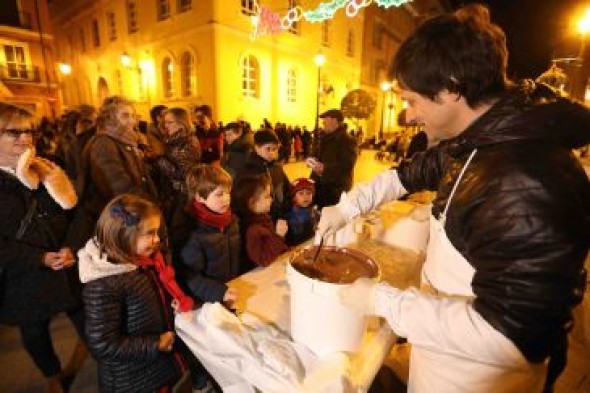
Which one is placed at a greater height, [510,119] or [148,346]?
[510,119]

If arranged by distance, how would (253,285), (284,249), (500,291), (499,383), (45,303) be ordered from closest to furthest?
(500,291)
(499,383)
(253,285)
(45,303)
(284,249)

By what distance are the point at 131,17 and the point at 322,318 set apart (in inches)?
835

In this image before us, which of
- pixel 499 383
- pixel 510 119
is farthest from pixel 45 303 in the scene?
pixel 510 119

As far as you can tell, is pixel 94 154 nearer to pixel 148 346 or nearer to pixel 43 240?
pixel 43 240

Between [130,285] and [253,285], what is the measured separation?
61 cm

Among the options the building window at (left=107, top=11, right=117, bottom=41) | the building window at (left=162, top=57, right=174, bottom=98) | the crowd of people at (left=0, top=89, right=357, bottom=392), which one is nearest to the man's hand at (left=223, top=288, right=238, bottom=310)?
the crowd of people at (left=0, top=89, right=357, bottom=392)

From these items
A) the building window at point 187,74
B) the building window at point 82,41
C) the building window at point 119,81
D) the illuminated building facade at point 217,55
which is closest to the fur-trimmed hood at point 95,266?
the illuminated building facade at point 217,55

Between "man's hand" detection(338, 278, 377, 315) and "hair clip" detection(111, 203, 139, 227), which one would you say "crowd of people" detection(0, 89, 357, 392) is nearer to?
"hair clip" detection(111, 203, 139, 227)

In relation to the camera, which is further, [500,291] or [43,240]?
[43,240]

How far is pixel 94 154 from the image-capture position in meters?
2.78

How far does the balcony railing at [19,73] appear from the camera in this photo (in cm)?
1915

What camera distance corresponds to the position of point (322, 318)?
3.85 feet

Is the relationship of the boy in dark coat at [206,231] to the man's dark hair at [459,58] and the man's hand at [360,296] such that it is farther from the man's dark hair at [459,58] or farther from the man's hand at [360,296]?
the man's dark hair at [459,58]

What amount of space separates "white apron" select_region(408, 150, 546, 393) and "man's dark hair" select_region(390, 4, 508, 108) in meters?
0.23
